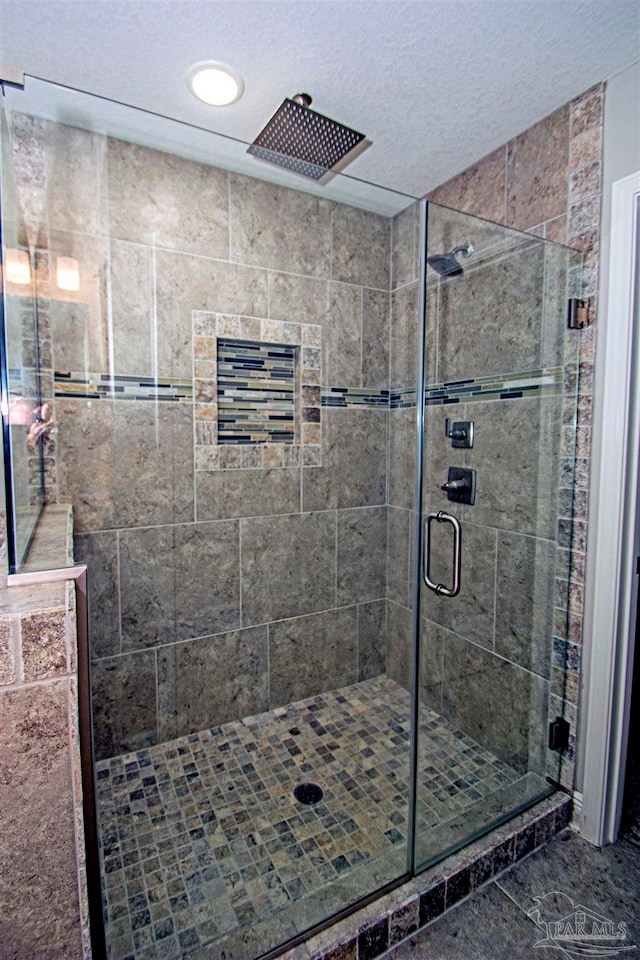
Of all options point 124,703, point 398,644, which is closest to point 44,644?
point 124,703

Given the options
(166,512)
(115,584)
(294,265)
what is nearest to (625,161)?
(294,265)

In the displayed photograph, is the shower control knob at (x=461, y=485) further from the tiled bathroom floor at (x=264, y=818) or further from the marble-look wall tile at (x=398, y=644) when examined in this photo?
the marble-look wall tile at (x=398, y=644)

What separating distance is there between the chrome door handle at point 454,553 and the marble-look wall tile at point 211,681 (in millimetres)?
1004

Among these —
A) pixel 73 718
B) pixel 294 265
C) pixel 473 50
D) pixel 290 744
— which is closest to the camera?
pixel 73 718

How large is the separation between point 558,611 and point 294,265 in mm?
1811

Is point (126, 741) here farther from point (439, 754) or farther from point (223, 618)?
point (439, 754)

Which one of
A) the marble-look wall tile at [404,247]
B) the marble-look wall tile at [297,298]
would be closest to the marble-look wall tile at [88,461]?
the marble-look wall tile at [297,298]

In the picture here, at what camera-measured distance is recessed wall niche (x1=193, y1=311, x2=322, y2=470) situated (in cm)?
195

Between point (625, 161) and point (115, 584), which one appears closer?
point (625, 161)

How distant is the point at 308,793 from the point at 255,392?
162 centimetres

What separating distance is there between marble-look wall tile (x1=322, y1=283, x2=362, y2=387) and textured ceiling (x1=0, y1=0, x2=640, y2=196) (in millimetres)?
661

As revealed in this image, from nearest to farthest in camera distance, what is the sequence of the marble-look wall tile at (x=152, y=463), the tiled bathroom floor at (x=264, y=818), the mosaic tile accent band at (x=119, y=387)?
the tiled bathroom floor at (x=264, y=818)
the mosaic tile accent band at (x=119, y=387)
the marble-look wall tile at (x=152, y=463)

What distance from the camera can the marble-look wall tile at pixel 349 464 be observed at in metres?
2.26

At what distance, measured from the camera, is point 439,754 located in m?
1.60
